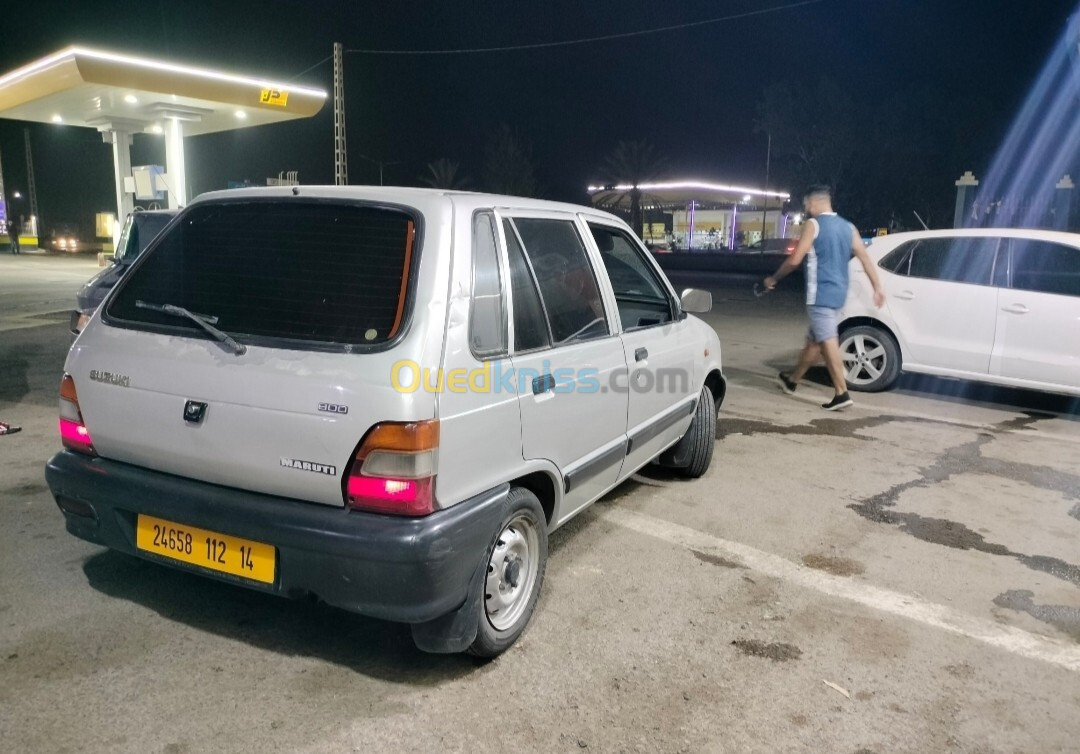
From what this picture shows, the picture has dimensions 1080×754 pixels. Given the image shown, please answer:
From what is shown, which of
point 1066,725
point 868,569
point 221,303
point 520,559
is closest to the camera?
point 1066,725

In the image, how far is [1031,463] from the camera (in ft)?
18.7

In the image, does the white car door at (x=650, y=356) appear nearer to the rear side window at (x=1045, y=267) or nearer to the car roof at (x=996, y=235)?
the car roof at (x=996, y=235)

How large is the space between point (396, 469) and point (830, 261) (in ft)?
18.3

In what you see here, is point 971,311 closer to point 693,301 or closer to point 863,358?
point 863,358

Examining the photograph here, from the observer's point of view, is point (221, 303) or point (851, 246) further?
point (851, 246)

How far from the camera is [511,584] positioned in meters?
3.03

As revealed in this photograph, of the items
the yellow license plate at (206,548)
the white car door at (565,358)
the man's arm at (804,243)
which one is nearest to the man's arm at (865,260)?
the man's arm at (804,243)

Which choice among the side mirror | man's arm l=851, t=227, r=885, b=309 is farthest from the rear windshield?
man's arm l=851, t=227, r=885, b=309

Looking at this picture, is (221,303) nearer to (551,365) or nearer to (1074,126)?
(551,365)

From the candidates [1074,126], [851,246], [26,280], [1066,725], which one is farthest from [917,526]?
[1074,126]

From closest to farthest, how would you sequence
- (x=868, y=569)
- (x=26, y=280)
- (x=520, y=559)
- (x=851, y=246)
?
(x=520, y=559) → (x=868, y=569) → (x=851, y=246) → (x=26, y=280)

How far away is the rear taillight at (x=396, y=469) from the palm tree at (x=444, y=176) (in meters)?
Result: 57.2

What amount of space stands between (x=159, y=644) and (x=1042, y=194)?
3433 centimetres

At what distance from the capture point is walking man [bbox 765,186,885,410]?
6.88 meters
